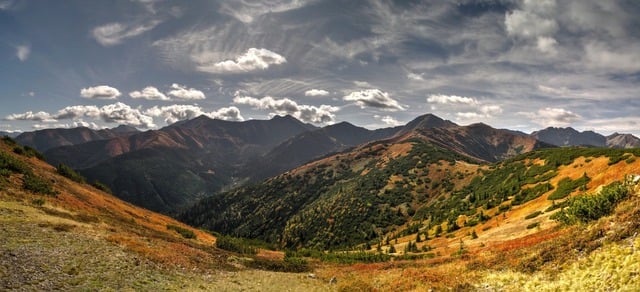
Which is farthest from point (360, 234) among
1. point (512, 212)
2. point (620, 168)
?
point (620, 168)

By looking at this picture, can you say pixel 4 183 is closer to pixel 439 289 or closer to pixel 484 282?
pixel 439 289

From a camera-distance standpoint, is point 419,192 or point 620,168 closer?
point 620,168

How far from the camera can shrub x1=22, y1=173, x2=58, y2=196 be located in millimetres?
37537

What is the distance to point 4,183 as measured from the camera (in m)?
35.1

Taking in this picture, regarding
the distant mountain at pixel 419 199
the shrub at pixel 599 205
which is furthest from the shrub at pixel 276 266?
the distant mountain at pixel 419 199

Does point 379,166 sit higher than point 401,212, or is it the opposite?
point 379,166

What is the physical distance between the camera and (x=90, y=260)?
2192 centimetres

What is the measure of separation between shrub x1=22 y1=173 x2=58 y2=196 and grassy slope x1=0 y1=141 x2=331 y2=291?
4.19 ft

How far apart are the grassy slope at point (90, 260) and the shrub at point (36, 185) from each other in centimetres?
128

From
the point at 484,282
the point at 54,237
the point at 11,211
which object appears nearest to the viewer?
the point at 484,282

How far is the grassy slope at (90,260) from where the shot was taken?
60.9 ft

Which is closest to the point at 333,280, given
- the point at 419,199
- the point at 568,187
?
the point at 568,187

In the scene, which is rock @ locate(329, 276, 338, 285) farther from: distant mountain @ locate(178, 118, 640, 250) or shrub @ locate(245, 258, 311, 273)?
distant mountain @ locate(178, 118, 640, 250)

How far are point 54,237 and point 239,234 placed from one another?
167 metres
